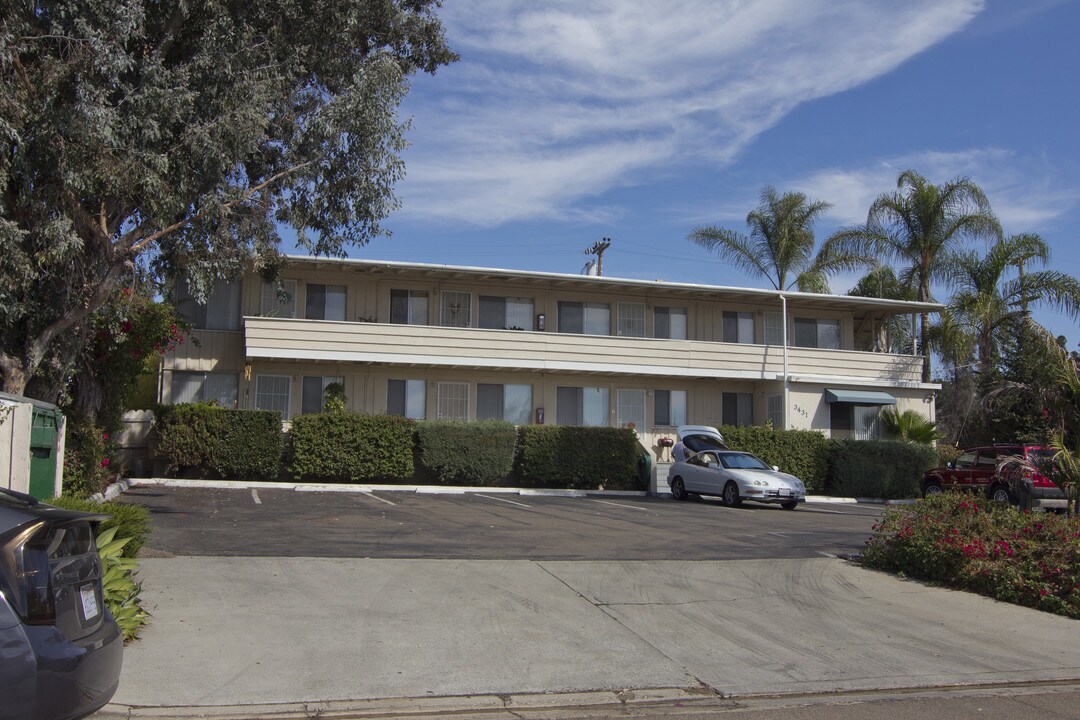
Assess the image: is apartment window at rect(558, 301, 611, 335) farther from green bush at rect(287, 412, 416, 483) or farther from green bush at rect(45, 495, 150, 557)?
green bush at rect(45, 495, 150, 557)

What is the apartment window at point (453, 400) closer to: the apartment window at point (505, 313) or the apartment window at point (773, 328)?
the apartment window at point (505, 313)

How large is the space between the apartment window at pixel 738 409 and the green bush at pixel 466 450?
9.03 meters

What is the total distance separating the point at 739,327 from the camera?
31.0 meters

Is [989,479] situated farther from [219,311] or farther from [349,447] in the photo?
[219,311]

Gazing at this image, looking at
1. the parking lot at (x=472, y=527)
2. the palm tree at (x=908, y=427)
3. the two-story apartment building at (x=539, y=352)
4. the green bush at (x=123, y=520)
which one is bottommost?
the parking lot at (x=472, y=527)

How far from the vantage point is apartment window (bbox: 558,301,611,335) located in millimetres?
29281

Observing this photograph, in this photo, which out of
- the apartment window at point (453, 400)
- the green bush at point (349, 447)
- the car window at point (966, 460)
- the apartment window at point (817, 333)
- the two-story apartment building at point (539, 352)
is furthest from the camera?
the apartment window at point (817, 333)

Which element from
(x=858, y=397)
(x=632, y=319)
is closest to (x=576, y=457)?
(x=632, y=319)

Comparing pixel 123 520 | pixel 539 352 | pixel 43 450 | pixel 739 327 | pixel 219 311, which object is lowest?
pixel 123 520

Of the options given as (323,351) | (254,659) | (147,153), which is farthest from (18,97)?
(323,351)

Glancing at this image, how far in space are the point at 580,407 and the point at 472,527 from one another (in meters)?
14.6

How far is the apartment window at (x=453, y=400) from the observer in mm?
27531

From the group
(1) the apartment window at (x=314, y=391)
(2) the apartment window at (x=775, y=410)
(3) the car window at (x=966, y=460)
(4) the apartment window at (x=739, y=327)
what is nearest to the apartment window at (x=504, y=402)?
(1) the apartment window at (x=314, y=391)

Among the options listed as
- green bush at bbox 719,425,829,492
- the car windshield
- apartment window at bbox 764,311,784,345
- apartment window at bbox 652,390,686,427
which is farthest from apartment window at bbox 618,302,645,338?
the car windshield
